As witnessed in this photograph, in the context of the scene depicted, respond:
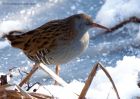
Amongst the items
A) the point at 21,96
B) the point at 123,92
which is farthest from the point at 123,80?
the point at 21,96

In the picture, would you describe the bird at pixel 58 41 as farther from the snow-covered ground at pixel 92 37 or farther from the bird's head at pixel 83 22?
the snow-covered ground at pixel 92 37

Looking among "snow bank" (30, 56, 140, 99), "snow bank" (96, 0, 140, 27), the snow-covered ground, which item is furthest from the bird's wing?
"snow bank" (96, 0, 140, 27)

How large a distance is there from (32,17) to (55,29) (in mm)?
1450

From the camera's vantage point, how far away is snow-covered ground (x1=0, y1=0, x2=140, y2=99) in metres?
2.82

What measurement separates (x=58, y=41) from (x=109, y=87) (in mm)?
804

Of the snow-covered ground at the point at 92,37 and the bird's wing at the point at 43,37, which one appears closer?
the snow-covered ground at the point at 92,37

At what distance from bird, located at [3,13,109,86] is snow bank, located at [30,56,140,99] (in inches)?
15.2

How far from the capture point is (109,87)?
2.29m

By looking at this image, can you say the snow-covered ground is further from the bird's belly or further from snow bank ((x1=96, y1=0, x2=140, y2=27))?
the bird's belly

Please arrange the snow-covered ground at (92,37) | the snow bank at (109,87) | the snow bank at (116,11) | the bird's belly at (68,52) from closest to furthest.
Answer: the snow bank at (109,87) < the snow-covered ground at (92,37) < the bird's belly at (68,52) < the snow bank at (116,11)

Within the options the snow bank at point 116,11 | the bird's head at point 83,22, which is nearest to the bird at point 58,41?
the bird's head at point 83,22

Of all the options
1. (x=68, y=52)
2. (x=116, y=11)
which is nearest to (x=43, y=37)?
(x=68, y=52)

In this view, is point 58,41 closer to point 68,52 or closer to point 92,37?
point 68,52

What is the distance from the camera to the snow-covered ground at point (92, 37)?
282 centimetres
